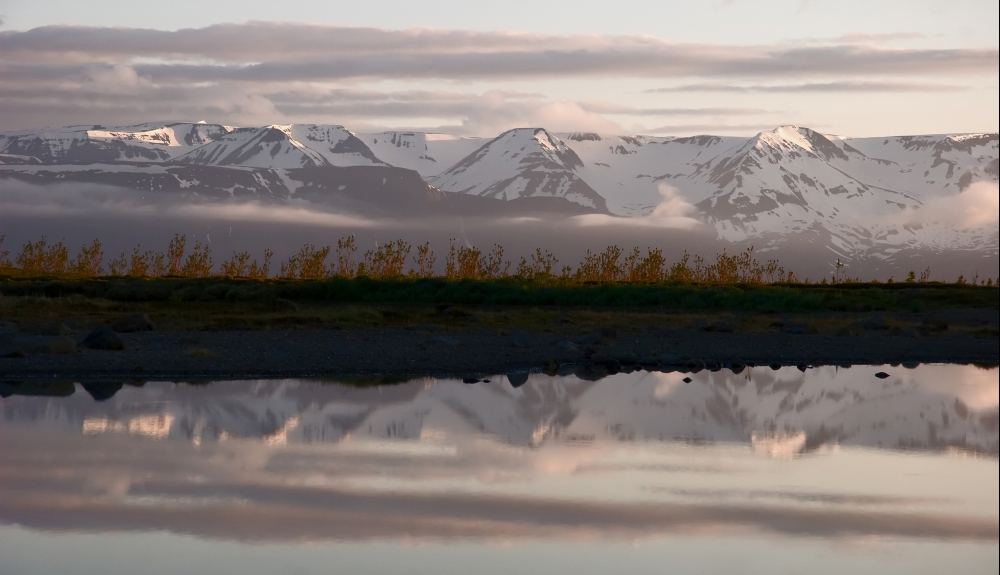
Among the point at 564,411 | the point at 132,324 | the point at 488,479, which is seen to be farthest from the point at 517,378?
the point at 488,479

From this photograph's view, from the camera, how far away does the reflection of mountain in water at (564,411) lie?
2589cm

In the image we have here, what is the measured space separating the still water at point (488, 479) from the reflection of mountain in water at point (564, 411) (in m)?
0.10

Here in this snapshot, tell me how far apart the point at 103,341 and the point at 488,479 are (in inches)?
752

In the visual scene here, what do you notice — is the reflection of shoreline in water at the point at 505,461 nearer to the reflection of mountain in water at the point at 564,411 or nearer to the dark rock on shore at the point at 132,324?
the reflection of mountain in water at the point at 564,411

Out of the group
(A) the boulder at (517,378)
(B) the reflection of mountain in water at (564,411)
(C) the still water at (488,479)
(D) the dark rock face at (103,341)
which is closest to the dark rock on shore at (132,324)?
(D) the dark rock face at (103,341)

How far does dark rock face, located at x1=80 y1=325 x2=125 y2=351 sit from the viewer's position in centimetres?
3650

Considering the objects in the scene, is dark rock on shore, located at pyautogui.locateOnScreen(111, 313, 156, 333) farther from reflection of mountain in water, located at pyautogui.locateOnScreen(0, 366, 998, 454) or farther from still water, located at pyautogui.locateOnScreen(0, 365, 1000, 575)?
reflection of mountain in water, located at pyautogui.locateOnScreen(0, 366, 998, 454)

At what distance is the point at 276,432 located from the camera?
25.5m

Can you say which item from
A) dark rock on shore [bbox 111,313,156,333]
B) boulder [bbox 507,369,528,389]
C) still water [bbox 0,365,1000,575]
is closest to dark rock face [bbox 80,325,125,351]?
dark rock on shore [bbox 111,313,156,333]

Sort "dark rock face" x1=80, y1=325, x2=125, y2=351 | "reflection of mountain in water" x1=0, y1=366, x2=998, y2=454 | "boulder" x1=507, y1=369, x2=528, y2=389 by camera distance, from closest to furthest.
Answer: "reflection of mountain in water" x1=0, y1=366, x2=998, y2=454 → "boulder" x1=507, y1=369, x2=528, y2=389 → "dark rock face" x1=80, y1=325, x2=125, y2=351

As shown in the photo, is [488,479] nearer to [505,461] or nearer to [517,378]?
[505,461]

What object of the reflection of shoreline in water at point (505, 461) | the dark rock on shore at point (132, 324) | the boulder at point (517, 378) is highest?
the reflection of shoreline in water at point (505, 461)

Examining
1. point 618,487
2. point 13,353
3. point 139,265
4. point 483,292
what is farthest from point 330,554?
point 139,265

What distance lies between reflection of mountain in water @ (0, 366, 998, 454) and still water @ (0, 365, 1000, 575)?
98mm
